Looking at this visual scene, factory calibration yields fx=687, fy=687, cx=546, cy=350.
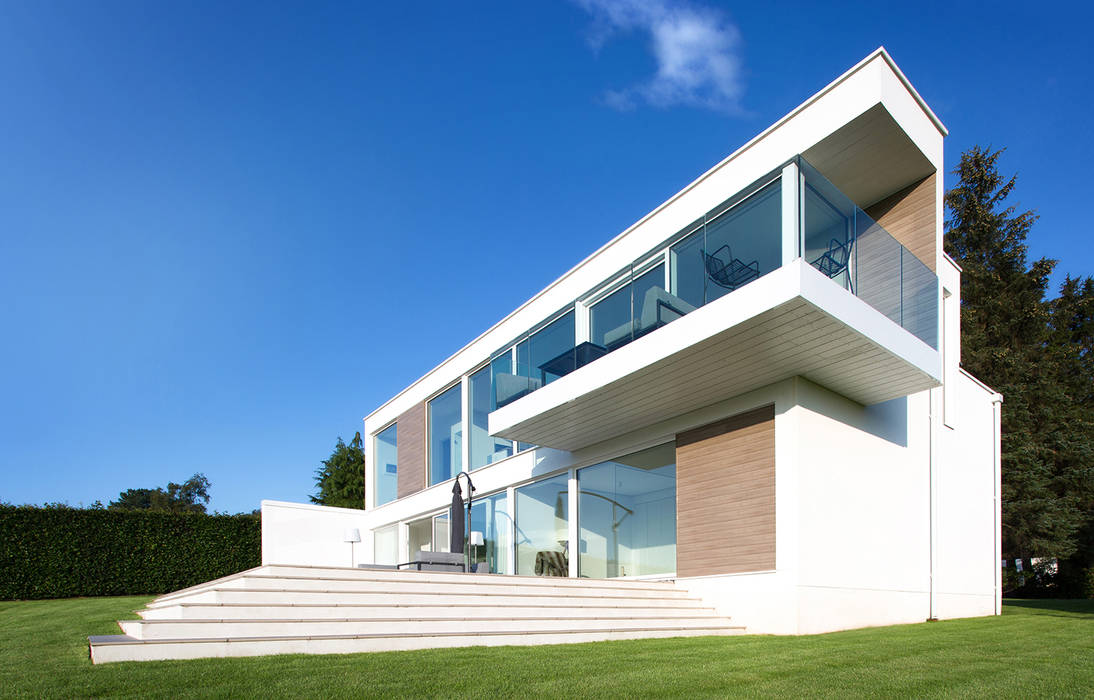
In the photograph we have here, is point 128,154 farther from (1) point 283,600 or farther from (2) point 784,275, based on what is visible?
(2) point 784,275

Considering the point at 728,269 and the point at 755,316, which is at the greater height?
the point at 728,269

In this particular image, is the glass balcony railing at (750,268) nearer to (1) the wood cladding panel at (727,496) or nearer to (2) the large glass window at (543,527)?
(1) the wood cladding panel at (727,496)

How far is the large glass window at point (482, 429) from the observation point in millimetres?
14657

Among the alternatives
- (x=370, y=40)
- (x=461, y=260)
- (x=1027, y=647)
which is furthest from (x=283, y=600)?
(x=461, y=260)

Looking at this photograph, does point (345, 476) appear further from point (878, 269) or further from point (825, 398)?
point (878, 269)

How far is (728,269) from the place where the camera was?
307 inches

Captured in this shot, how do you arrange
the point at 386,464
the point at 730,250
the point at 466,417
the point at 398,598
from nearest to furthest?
the point at 398,598 → the point at 730,250 → the point at 466,417 → the point at 386,464

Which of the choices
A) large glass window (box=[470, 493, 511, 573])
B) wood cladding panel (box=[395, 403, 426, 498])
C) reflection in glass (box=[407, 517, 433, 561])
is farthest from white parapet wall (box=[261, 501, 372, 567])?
large glass window (box=[470, 493, 511, 573])

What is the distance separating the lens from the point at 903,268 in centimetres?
850

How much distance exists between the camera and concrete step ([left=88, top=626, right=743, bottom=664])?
189 inches

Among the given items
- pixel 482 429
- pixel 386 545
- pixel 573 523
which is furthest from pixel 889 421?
pixel 386 545

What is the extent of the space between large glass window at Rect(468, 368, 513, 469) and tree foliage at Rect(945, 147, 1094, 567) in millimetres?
14765

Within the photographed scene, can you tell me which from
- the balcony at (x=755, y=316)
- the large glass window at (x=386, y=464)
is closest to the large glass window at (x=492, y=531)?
the balcony at (x=755, y=316)

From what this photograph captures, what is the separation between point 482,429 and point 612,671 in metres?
10.8
